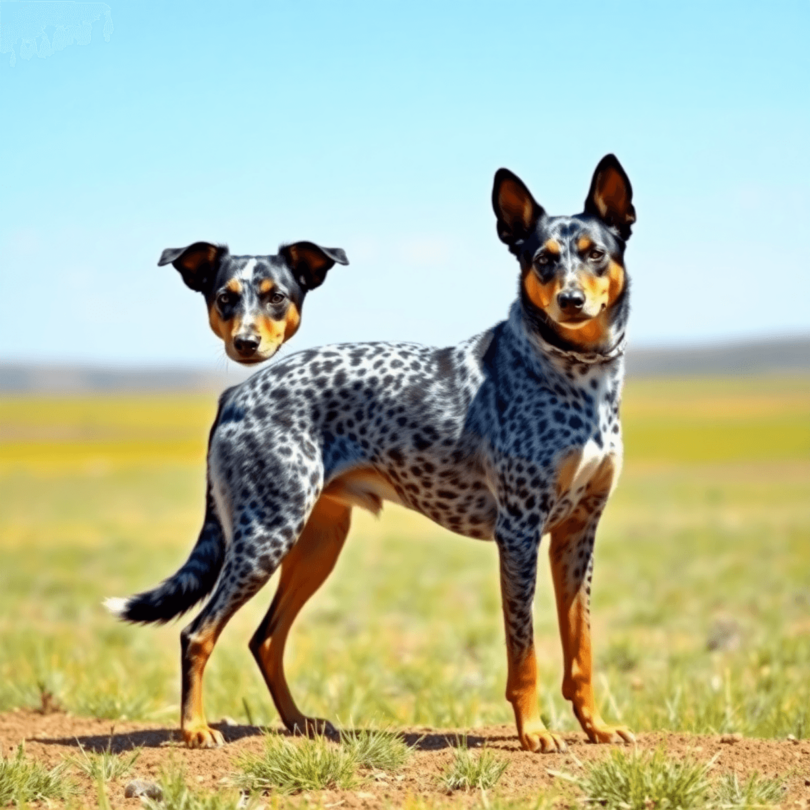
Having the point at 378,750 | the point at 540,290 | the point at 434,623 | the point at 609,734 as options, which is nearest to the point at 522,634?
the point at 609,734

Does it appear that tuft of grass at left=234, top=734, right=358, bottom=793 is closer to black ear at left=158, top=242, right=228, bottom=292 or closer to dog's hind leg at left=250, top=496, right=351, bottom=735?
dog's hind leg at left=250, top=496, right=351, bottom=735

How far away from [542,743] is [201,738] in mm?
1508

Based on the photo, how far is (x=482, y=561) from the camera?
19062mm

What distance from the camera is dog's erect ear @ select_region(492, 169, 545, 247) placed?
5.59 meters

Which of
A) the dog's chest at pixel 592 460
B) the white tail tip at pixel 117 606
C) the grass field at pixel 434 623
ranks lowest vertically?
the grass field at pixel 434 623

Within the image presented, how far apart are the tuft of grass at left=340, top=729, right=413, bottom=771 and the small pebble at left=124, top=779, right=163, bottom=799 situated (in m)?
0.80

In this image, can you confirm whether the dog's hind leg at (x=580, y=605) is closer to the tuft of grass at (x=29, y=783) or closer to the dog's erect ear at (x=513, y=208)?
the dog's erect ear at (x=513, y=208)

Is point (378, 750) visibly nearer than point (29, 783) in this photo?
No

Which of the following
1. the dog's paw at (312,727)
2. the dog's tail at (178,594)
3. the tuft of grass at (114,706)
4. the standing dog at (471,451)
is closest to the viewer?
the standing dog at (471,451)

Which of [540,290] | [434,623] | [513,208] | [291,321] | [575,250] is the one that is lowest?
[434,623]

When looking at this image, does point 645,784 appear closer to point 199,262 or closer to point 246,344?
point 246,344

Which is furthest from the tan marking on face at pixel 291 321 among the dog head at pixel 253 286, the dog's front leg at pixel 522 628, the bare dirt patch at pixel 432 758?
the bare dirt patch at pixel 432 758

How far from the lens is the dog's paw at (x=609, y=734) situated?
18.8 feet

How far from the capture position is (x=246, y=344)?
5375 mm
